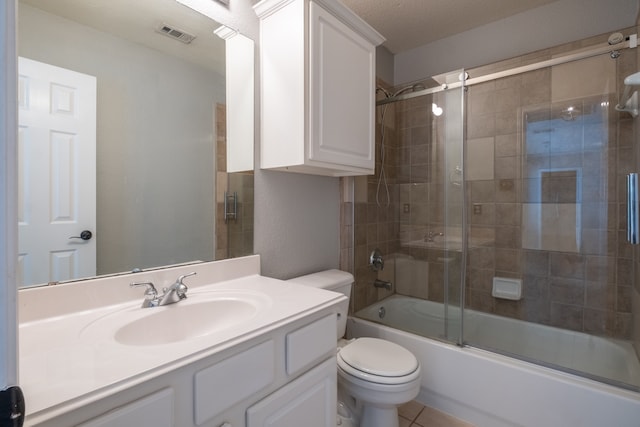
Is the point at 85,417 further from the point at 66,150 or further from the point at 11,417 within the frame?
the point at 66,150

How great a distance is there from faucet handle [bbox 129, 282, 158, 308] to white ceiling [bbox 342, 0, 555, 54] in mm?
2033

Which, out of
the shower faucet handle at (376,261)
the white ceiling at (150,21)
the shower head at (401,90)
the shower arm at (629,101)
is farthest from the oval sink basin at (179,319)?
the shower arm at (629,101)

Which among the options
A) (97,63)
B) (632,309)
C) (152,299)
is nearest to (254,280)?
(152,299)

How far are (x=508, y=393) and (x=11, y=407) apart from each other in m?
1.87

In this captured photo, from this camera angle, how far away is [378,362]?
1408mm

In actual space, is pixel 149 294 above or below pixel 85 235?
below

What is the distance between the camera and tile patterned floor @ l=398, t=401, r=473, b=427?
1.60m

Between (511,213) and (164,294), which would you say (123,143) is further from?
(511,213)

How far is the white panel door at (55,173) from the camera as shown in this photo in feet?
2.78

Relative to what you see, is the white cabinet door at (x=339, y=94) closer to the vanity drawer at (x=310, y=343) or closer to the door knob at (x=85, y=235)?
the vanity drawer at (x=310, y=343)

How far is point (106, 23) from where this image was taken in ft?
3.34

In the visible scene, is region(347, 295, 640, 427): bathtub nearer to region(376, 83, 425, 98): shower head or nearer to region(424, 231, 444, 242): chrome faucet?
region(424, 231, 444, 242): chrome faucet

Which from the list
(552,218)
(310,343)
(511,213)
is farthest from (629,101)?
(310,343)

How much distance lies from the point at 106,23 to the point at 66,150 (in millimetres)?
468
